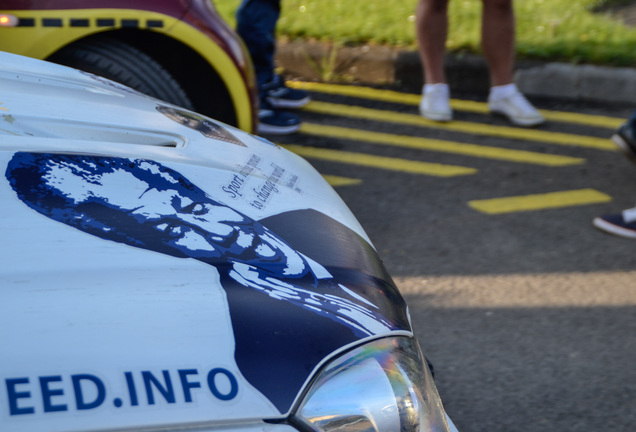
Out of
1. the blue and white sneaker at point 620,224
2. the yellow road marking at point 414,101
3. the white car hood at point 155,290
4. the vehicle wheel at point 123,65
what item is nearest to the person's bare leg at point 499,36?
the yellow road marking at point 414,101

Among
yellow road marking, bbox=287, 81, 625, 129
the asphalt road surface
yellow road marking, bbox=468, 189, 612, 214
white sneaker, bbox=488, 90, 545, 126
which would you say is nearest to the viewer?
the asphalt road surface

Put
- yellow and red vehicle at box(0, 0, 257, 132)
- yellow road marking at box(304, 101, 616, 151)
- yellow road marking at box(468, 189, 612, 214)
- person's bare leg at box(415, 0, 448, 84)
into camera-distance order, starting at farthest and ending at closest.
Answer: person's bare leg at box(415, 0, 448, 84) < yellow road marking at box(304, 101, 616, 151) < yellow road marking at box(468, 189, 612, 214) < yellow and red vehicle at box(0, 0, 257, 132)

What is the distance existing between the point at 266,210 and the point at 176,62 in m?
1.82

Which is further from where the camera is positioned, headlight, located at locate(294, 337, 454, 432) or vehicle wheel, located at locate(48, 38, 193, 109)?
vehicle wheel, located at locate(48, 38, 193, 109)

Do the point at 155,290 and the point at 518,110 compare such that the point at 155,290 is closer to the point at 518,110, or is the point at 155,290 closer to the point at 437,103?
the point at 437,103

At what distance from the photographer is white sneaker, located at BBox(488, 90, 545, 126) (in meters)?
5.06

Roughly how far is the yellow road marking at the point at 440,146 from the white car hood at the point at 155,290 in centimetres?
302

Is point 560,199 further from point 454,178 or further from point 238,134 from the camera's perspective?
point 238,134

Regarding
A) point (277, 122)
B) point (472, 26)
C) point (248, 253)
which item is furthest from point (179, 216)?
point (472, 26)

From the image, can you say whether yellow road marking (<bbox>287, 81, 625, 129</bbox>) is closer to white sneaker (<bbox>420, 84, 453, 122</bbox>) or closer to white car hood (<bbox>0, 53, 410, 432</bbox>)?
white sneaker (<bbox>420, 84, 453, 122</bbox>)

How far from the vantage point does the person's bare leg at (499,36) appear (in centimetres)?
493

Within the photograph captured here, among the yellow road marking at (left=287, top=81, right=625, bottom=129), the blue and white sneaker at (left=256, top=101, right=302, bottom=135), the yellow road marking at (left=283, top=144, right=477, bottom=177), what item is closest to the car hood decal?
the yellow road marking at (left=283, top=144, right=477, bottom=177)

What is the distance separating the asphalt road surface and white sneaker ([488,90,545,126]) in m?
0.09

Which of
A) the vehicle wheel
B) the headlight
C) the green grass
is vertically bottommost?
the green grass
